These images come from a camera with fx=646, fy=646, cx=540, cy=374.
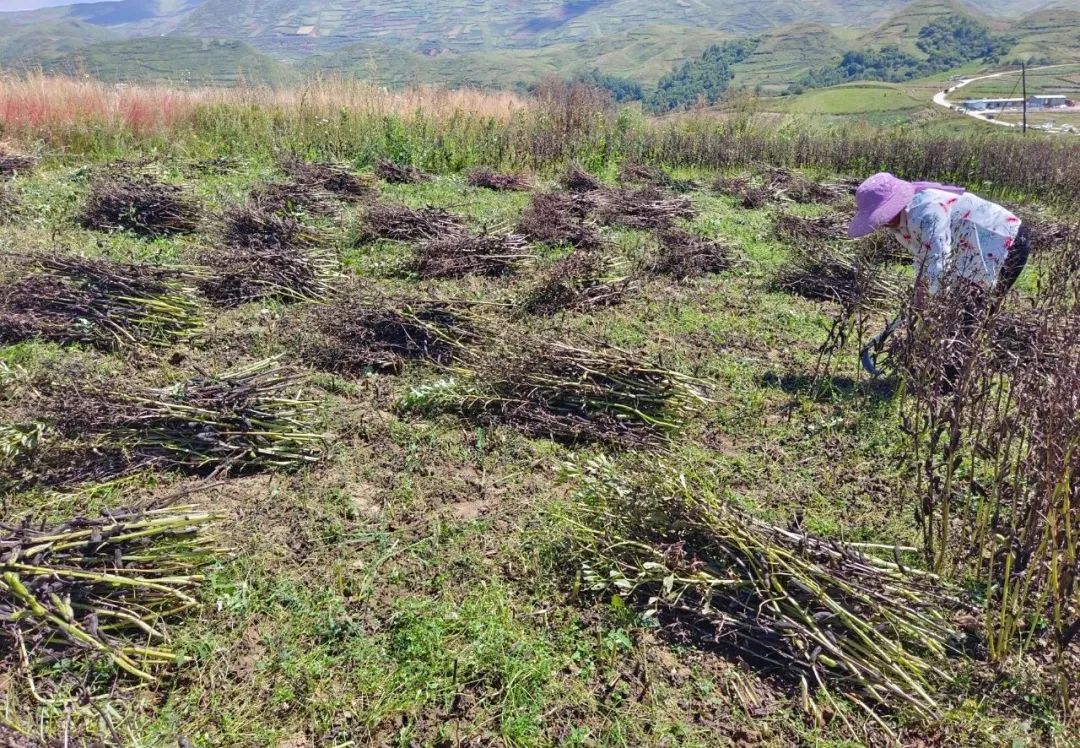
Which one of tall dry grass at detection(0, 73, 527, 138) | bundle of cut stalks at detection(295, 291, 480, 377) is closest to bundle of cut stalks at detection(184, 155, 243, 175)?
tall dry grass at detection(0, 73, 527, 138)

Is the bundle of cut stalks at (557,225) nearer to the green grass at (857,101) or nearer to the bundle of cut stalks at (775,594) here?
the bundle of cut stalks at (775,594)

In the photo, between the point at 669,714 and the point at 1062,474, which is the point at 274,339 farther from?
the point at 1062,474

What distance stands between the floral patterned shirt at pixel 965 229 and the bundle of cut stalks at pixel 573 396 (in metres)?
1.72

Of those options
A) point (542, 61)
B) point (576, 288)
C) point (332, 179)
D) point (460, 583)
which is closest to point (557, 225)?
point (576, 288)

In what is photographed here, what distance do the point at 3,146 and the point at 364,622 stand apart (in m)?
12.4

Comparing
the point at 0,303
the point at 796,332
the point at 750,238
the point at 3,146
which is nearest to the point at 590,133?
the point at 750,238

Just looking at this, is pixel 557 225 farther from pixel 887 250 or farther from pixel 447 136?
pixel 447 136

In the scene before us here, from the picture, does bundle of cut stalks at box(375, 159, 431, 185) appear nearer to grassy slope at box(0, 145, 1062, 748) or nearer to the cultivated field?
the cultivated field

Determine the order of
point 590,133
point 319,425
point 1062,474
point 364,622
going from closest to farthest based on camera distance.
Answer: point 1062,474 → point 364,622 → point 319,425 → point 590,133

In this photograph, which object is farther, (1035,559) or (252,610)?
(252,610)

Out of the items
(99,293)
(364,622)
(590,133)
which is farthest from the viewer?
(590,133)

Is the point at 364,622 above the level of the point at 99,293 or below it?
below

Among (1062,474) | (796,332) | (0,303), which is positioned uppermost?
(1062,474)

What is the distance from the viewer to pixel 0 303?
481cm
